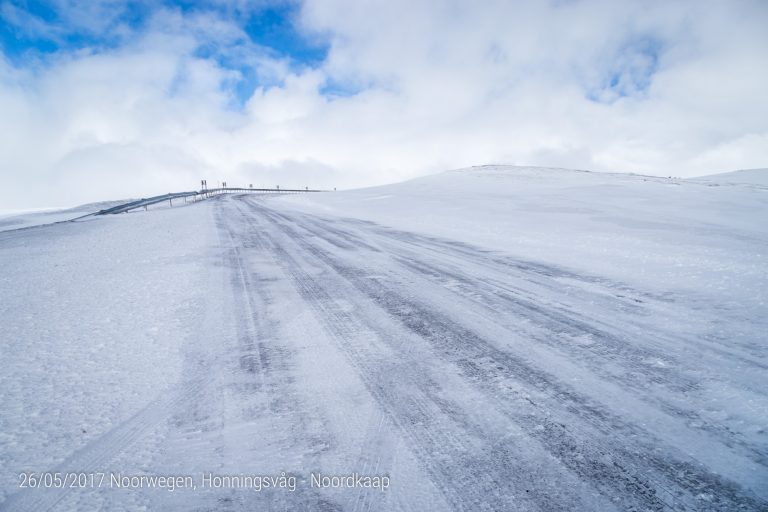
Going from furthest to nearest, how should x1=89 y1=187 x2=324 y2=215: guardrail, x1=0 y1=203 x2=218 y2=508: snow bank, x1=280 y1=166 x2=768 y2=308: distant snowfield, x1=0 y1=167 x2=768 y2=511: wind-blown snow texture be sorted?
x1=89 y1=187 x2=324 y2=215: guardrail < x1=280 y1=166 x2=768 y2=308: distant snowfield < x1=0 y1=203 x2=218 y2=508: snow bank < x1=0 y1=167 x2=768 y2=511: wind-blown snow texture

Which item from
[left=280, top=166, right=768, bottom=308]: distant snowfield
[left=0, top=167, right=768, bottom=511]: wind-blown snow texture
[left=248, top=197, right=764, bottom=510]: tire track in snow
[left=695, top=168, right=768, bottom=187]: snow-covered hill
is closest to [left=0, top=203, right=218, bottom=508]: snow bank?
[left=0, top=167, right=768, bottom=511]: wind-blown snow texture

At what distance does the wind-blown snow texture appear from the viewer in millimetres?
1912

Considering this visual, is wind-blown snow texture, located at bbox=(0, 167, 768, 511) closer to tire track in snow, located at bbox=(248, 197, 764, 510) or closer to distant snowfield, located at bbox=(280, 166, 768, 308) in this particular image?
tire track in snow, located at bbox=(248, 197, 764, 510)

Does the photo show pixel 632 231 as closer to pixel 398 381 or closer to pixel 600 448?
pixel 600 448

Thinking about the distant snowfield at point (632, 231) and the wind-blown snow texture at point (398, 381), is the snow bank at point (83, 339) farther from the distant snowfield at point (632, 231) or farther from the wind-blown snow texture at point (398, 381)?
the distant snowfield at point (632, 231)

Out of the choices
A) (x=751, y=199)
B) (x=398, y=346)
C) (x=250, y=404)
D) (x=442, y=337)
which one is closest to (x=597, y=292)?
(x=442, y=337)

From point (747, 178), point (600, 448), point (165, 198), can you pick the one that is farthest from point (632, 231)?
point (747, 178)

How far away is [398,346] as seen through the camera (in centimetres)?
342

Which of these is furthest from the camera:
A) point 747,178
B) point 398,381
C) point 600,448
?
point 747,178

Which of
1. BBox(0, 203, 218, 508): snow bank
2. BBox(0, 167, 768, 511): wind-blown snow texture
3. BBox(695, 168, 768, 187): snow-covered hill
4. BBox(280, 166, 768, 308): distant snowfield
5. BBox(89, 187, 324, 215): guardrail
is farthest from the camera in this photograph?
BBox(695, 168, 768, 187): snow-covered hill

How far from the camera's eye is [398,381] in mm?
2822

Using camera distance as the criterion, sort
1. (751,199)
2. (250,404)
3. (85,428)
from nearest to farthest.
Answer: (85,428), (250,404), (751,199)

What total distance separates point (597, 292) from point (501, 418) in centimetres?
347

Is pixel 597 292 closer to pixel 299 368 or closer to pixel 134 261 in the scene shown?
pixel 299 368
